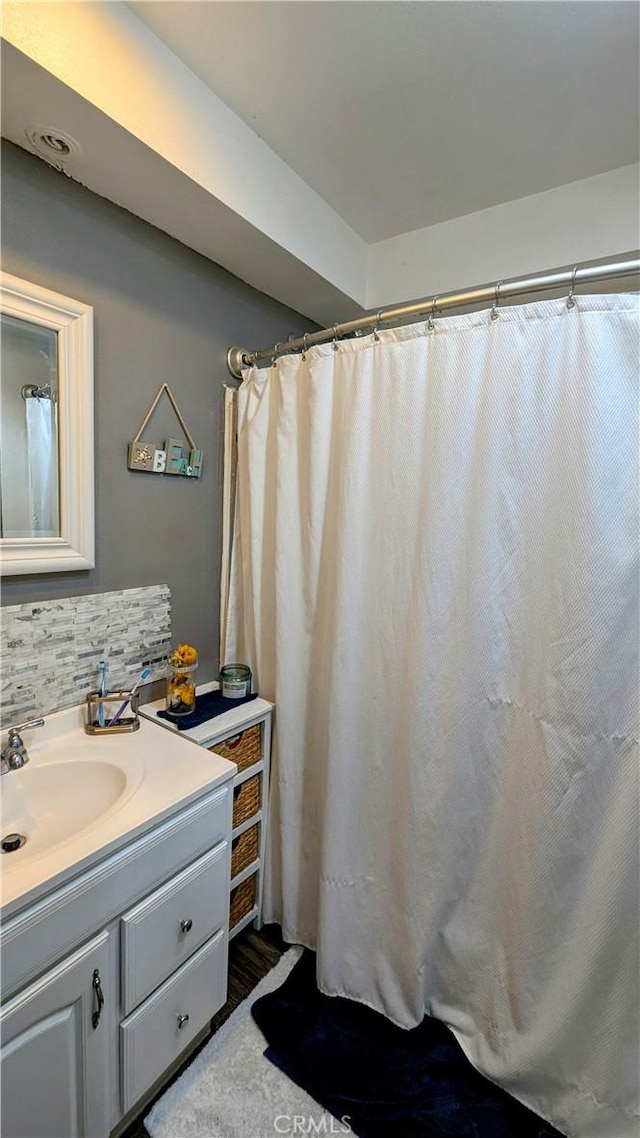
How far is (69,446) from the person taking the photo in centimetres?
113

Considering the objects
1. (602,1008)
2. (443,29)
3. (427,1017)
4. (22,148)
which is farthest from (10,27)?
(427,1017)

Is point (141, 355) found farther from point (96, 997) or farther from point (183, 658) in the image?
point (96, 997)

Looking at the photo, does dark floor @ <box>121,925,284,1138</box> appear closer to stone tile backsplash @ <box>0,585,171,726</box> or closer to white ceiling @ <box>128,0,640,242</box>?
stone tile backsplash @ <box>0,585,171,726</box>

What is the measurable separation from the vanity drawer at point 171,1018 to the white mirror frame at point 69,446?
38.8 inches

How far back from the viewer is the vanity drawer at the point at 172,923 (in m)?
0.92

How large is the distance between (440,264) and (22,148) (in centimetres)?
122

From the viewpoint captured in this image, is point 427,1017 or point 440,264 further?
point 440,264

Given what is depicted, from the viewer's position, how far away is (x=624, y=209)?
4.24ft

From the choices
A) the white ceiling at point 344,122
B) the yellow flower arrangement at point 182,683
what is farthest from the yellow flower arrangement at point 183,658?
the white ceiling at point 344,122

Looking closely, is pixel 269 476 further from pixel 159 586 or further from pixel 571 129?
pixel 571 129

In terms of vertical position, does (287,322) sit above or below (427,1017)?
above

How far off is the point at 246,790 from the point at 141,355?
133cm

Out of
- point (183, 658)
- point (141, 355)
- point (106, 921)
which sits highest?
point (141, 355)

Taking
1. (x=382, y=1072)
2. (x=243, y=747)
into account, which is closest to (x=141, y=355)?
(x=243, y=747)
